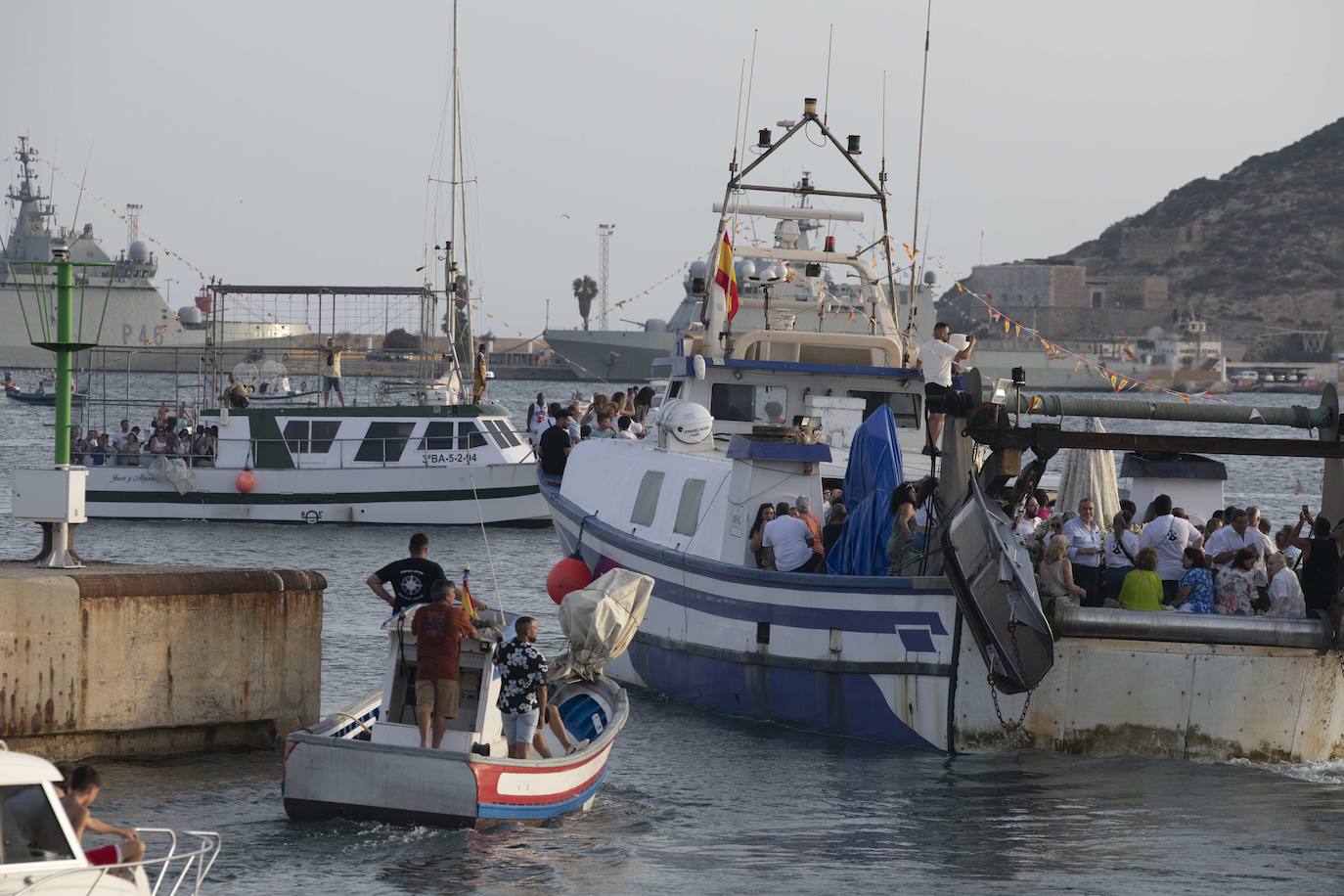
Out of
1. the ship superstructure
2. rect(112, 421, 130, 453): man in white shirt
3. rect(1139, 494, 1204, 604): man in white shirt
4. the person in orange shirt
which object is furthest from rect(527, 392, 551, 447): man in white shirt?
the ship superstructure

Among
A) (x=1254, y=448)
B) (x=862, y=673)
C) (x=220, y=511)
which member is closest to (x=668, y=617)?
(x=862, y=673)

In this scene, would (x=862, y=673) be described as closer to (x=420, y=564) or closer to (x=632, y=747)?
(x=632, y=747)

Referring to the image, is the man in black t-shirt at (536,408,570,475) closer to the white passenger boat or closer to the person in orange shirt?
the white passenger boat

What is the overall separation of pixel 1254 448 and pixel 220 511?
1159 inches

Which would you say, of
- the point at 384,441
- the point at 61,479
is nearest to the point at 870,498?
the point at 61,479

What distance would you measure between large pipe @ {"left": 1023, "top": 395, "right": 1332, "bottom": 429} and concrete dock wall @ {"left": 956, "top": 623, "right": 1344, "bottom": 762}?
1.93 m

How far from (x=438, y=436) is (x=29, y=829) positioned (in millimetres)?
30729

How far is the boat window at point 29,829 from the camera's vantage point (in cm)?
861

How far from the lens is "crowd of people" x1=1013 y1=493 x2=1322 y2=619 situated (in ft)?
50.3

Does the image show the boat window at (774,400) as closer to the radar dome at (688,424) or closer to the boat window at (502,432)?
the radar dome at (688,424)

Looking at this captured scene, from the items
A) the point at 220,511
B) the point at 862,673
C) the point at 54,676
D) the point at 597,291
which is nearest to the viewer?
the point at 54,676

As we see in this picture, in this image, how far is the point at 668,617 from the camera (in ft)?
63.2

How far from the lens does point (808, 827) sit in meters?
14.0

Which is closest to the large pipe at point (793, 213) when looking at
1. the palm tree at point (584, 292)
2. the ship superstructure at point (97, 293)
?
the ship superstructure at point (97, 293)
